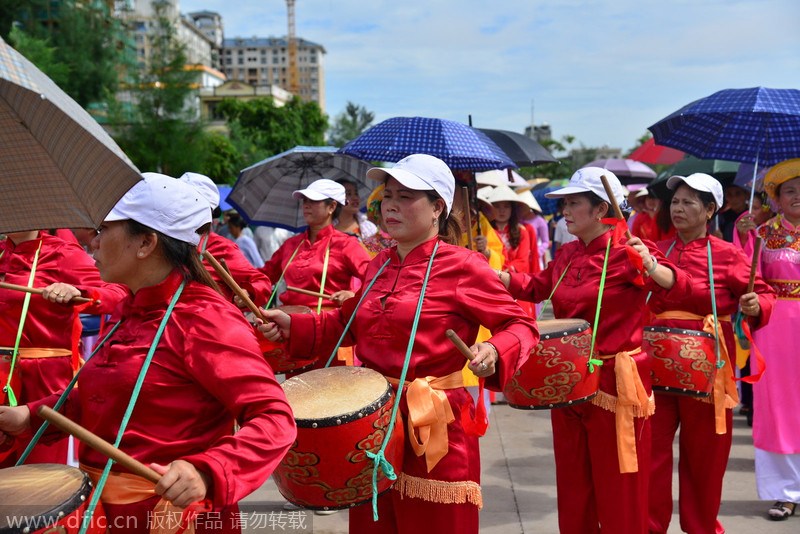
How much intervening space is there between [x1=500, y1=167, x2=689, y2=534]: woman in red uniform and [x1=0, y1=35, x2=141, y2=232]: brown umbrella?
7.50ft

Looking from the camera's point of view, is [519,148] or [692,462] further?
[519,148]

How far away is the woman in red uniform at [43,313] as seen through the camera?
4.29 m

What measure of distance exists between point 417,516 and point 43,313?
2.47m

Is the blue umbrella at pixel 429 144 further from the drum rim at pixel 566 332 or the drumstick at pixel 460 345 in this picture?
the drumstick at pixel 460 345

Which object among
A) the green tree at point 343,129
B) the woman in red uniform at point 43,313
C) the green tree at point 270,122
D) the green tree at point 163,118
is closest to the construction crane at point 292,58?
the green tree at point 343,129

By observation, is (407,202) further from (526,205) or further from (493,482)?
(526,205)

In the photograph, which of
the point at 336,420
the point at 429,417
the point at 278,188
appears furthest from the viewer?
the point at 278,188

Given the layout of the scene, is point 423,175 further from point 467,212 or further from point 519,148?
point 519,148

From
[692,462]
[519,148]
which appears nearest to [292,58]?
[519,148]

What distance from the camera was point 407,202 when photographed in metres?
3.30

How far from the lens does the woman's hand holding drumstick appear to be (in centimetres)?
284

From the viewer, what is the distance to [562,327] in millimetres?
3736

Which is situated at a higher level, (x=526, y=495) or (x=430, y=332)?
(x=430, y=332)

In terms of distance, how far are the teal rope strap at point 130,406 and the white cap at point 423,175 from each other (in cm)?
109
